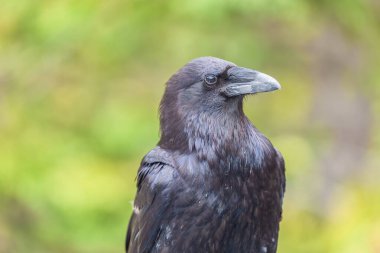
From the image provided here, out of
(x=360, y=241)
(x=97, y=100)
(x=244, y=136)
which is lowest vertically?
(x=360, y=241)

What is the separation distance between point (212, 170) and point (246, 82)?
475mm

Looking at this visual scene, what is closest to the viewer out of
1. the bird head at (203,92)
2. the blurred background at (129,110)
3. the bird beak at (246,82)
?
the bird beak at (246,82)

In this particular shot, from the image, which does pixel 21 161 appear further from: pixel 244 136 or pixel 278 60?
pixel 244 136

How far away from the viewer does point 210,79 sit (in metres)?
4.57

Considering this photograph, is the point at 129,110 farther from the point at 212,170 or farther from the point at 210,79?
the point at 212,170

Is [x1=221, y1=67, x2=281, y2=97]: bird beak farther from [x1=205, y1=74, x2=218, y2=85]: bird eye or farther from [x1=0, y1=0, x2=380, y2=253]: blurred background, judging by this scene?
[x1=0, y1=0, x2=380, y2=253]: blurred background

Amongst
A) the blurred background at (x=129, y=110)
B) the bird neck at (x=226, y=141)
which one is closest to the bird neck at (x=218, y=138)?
the bird neck at (x=226, y=141)

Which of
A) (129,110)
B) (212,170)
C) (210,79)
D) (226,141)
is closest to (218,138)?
(226,141)

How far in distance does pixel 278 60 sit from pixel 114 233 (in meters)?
2.31

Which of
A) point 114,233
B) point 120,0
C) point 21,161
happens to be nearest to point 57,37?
point 120,0

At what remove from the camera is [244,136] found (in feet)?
15.0

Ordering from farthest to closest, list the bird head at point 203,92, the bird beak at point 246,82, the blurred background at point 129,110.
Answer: the blurred background at point 129,110
the bird head at point 203,92
the bird beak at point 246,82

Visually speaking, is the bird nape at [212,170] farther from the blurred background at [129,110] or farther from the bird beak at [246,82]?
the blurred background at [129,110]

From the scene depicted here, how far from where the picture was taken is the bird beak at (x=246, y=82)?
14.6ft
